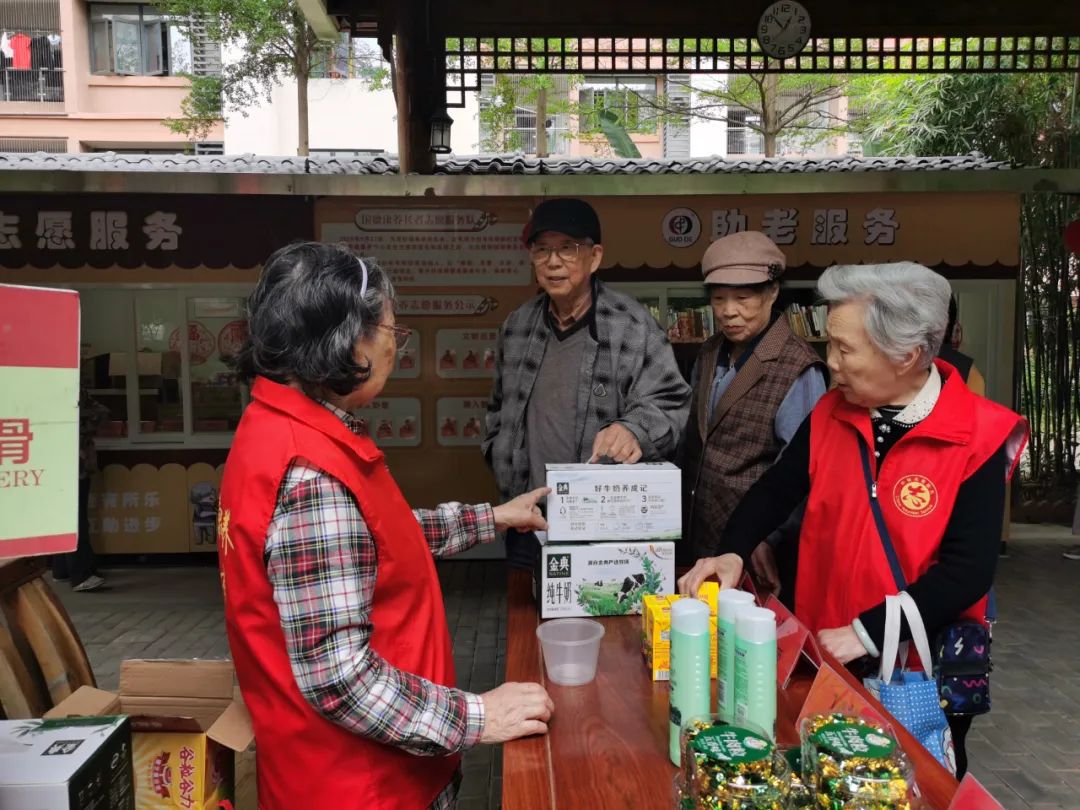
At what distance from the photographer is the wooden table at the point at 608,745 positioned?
1.20 metres

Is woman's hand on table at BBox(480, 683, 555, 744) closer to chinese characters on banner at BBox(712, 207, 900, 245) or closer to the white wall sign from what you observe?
the white wall sign

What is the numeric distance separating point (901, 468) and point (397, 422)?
4.40m

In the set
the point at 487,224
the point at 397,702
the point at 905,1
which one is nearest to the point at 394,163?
the point at 487,224

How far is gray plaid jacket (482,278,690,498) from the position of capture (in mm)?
2383

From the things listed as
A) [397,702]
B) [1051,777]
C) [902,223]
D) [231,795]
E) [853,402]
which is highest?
[902,223]

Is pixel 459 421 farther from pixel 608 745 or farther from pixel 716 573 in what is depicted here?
pixel 608 745

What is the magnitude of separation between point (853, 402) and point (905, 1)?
409cm

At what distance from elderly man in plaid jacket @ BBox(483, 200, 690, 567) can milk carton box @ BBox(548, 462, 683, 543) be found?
0.45 metres

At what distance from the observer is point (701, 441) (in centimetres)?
250

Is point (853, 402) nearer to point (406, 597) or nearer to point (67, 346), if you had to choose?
point (406, 597)

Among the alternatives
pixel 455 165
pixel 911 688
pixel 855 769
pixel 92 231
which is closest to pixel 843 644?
pixel 911 688

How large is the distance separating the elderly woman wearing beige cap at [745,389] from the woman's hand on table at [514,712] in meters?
1.10

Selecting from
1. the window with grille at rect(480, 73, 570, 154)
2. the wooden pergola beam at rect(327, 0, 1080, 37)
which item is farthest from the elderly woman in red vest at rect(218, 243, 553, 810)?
the window with grille at rect(480, 73, 570, 154)

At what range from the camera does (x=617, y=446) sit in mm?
2117
